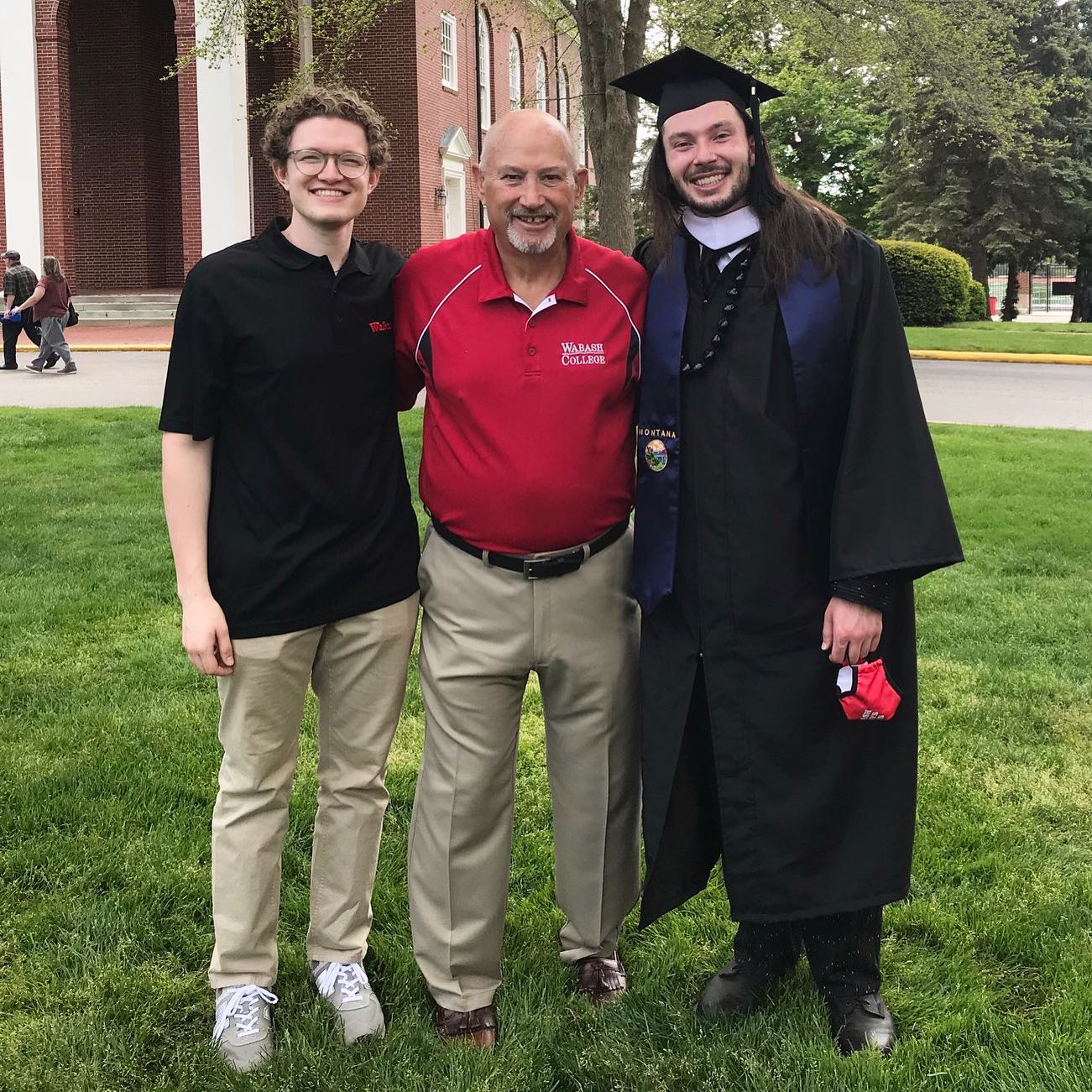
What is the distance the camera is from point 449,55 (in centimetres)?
2845

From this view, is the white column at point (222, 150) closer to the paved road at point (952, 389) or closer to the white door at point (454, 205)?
the white door at point (454, 205)

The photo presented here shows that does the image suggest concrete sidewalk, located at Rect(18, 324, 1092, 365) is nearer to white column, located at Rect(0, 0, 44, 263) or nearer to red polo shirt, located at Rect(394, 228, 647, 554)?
white column, located at Rect(0, 0, 44, 263)

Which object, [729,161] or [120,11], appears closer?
[729,161]

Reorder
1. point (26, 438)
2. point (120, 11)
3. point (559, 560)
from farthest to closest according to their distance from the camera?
point (120, 11) → point (26, 438) → point (559, 560)

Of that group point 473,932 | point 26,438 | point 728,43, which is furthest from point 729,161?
point 728,43

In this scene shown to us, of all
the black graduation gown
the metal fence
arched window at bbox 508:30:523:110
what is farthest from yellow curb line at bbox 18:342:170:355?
the metal fence

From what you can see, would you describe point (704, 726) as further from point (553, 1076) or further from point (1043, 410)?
point (1043, 410)

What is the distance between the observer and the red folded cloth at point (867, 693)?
8.59ft

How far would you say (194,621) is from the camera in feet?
8.90

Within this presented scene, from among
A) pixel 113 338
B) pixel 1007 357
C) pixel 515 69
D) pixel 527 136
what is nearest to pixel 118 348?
pixel 113 338

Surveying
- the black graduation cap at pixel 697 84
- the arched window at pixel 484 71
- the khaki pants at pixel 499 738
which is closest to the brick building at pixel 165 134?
the arched window at pixel 484 71

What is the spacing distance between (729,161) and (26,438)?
31.2 ft

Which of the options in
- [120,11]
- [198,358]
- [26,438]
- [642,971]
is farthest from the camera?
[120,11]

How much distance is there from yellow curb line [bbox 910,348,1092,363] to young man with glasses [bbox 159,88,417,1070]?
61.1 feet
